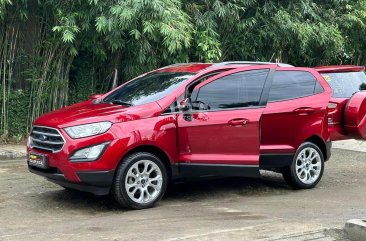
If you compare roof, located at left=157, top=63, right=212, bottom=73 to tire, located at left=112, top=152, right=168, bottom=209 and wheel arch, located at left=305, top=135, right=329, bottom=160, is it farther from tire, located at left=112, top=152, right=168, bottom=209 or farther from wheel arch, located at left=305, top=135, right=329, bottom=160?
wheel arch, located at left=305, top=135, right=329, bottom=160

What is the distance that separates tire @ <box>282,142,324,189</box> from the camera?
727 cm

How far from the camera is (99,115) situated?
598 centimetres

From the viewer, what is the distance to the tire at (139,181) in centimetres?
592

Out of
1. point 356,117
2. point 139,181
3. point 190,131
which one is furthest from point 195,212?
point 356,117

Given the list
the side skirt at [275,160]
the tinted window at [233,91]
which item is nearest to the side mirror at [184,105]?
the tinted window at [233,91]

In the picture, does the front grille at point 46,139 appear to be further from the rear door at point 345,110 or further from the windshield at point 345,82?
the windshield at point 345,82

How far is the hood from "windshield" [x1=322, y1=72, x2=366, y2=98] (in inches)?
138

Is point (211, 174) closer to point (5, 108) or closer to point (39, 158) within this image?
point (39, 158)

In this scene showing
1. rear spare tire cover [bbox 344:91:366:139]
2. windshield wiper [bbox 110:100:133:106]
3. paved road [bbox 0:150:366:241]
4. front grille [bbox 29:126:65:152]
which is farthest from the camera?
rear spare tire cover [bbox 344:91:366:139]

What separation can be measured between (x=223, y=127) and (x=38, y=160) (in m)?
2.20

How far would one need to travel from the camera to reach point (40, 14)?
1020 centimetres

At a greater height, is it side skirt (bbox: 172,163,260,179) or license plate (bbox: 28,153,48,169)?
license plate (bbox: 28,153,48,169)

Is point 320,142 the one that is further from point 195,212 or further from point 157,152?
point 157,152

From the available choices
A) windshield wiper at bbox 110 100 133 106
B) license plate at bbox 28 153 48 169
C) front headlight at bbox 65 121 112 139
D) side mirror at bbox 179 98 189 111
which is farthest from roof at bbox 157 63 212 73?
license plate at bbox 28 153 48 169
